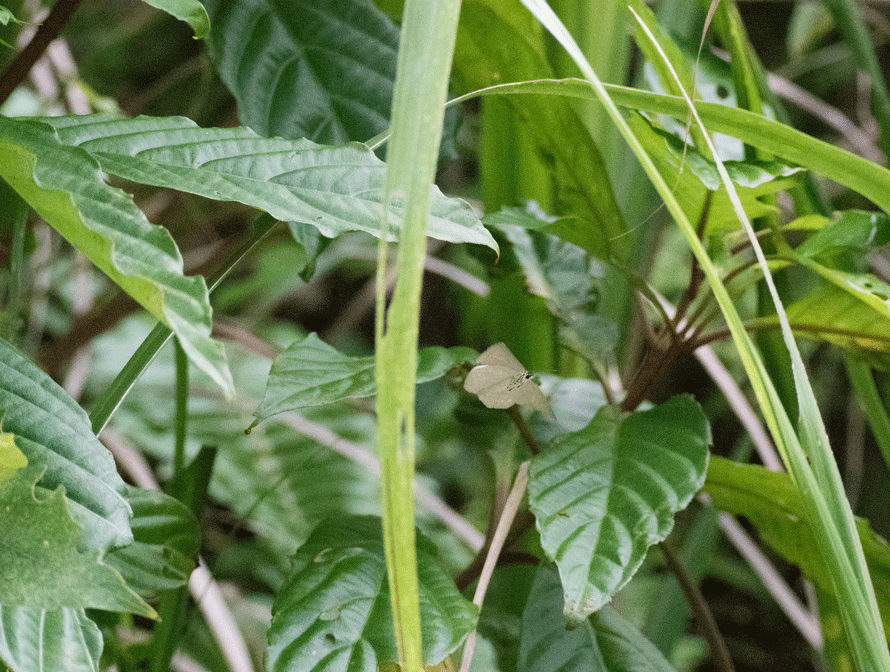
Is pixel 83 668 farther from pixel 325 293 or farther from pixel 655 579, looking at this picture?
pixel 325 293

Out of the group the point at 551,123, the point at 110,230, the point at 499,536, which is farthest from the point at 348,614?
the point at 551,123

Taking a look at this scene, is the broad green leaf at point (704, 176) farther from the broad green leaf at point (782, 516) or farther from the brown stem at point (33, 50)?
the brown stem at point (33, 50)

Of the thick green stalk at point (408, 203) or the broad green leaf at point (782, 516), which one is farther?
the broad green leaf at point (782, 516)

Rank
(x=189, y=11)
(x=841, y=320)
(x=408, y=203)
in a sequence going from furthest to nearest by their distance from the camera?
(x=841, y=320)
(x=189, y=11)
(x=408, y=203)

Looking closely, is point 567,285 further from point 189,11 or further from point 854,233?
point 189,11

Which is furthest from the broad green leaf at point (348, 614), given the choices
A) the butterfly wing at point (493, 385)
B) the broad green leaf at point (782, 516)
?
the broad green leaf at point (782, 516)

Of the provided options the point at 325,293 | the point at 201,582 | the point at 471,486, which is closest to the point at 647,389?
the point at 201,582
